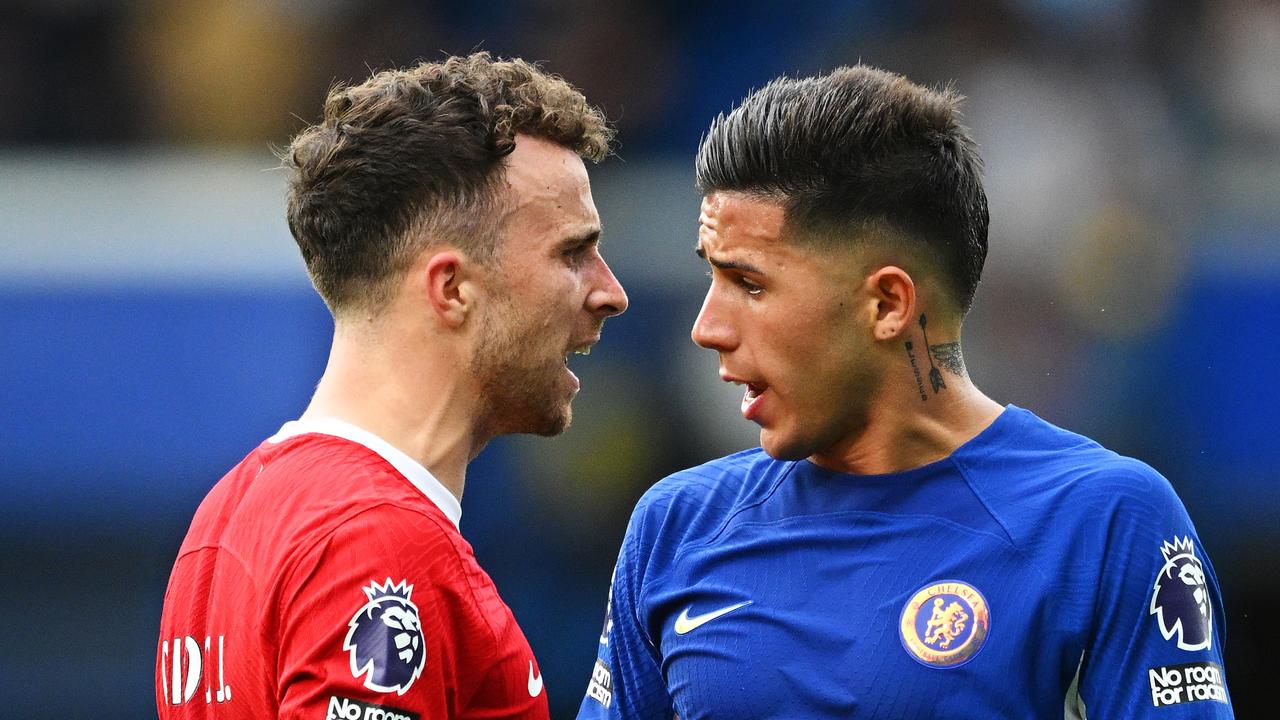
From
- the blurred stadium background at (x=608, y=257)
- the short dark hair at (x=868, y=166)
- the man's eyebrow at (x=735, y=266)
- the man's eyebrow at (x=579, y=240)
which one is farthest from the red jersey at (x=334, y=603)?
the blurred stadium background at (x=608, y=257)

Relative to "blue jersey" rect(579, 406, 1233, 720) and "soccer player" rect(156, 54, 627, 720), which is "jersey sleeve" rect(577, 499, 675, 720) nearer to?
"blue jersey" rect(579, 406, 1233, 720)

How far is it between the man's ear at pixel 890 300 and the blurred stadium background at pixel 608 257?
389 cm

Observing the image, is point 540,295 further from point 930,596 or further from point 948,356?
point 930,596

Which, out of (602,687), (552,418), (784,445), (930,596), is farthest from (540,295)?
(930,596)

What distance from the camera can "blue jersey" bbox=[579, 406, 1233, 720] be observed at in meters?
2.63

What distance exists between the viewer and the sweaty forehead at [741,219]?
2.91 m

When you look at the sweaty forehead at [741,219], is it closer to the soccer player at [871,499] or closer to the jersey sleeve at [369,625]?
the soccer player at [871,499]

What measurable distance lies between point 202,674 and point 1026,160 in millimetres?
5280

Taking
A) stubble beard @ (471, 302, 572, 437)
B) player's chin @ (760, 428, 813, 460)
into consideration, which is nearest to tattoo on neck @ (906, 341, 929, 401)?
player's chin @ (760, 428, 813, 460)

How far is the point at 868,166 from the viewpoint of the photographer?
2898 mm

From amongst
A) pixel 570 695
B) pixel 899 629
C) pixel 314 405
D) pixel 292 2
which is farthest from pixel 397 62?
pixel 899 629

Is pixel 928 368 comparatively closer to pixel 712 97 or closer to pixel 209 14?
pixel 712 97

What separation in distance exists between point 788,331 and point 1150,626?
0.83 meters

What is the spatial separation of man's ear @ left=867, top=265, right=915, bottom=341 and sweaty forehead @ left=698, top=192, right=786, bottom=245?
21 cm
